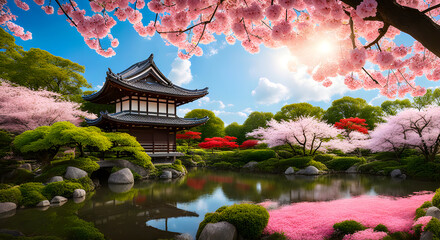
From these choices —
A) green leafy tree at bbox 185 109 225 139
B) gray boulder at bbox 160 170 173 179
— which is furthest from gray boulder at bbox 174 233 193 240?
green leafy tree at bbox 185 109 225 139

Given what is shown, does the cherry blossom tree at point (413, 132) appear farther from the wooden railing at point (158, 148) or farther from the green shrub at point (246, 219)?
the wooden railing at point (158, 148)

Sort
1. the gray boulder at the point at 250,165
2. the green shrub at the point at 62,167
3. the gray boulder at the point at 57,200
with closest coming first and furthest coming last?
the gray boulder at the point at 57,200, the green shrub at the point at 62,167, the gray boulder at the point at 250,165

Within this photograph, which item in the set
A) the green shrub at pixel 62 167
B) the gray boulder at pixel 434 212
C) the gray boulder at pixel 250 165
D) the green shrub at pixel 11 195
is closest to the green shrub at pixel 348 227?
the gray boulder at pixel 434 212

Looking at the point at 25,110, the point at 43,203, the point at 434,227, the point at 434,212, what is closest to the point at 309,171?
the point at 434,212

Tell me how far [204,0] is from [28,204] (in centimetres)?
860

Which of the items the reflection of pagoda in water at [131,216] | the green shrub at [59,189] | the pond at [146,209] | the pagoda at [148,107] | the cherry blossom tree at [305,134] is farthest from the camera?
the cherry blossom tree at [305,134]

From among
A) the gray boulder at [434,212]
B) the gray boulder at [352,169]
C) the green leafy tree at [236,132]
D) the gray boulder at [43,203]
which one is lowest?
the gray boulder at [352,169]

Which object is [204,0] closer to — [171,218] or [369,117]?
[171,218]

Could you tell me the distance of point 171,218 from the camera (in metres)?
6.79

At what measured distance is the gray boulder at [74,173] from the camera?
10.1m

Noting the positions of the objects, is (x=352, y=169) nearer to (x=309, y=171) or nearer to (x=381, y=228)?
(x=309, y=171)

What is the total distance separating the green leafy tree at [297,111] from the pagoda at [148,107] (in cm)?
1722

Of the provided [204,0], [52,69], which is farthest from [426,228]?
[52,69]

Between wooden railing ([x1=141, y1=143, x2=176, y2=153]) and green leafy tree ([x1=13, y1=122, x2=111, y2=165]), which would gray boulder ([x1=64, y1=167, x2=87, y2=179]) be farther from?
wooden railing ([x1=141, y1=143, x2=176, y2=153])
